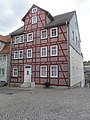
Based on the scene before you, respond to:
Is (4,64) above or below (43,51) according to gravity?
below

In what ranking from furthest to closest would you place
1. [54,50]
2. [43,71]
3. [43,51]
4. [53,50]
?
[43,51], [43,71], [53,50], [54,50]

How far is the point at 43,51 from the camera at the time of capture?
19250 millimetres

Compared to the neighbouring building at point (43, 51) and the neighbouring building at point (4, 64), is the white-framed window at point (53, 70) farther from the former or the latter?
the neighbouring building at point (4, 64)

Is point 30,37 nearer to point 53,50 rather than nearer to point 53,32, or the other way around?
point 53,32

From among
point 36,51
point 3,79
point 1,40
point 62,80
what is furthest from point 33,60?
point 1,40

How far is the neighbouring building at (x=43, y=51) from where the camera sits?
685 inches

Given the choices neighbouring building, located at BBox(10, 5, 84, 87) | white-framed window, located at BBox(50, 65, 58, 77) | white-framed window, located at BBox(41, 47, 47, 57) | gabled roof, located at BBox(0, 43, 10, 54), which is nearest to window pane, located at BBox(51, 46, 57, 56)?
neighbouring building, located at BBox(10, 5, 84, 87)

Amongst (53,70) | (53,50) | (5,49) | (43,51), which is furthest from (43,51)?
(5,49)

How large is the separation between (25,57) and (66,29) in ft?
23.8

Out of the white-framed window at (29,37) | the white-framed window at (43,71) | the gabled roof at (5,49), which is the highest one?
the white-framed window at (29,37)

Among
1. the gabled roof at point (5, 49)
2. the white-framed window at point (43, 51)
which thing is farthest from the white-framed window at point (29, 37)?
the gabled roof at point (5, 49)

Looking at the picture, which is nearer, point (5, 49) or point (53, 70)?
point (53, 70)

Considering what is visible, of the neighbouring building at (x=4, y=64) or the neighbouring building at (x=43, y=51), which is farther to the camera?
the neighbouring building at (x=4, y=64)

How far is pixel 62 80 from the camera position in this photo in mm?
17078
